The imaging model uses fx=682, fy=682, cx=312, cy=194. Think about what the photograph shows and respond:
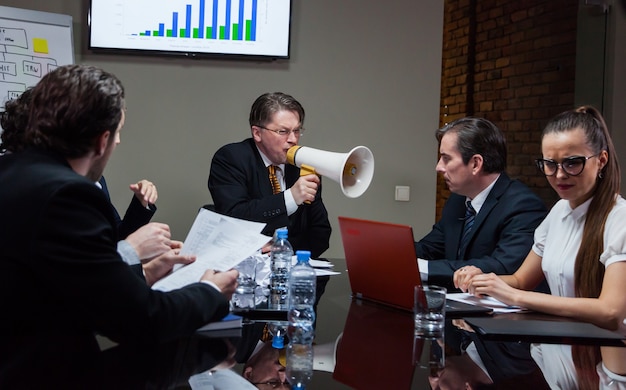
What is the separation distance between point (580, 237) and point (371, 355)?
38.0 inches

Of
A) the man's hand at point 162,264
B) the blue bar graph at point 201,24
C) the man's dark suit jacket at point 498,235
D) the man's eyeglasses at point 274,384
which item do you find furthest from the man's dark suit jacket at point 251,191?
the man's eyeglasses at point 274,384

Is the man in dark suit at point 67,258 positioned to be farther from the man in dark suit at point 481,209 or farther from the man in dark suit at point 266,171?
the man in dark suit at point 266,171

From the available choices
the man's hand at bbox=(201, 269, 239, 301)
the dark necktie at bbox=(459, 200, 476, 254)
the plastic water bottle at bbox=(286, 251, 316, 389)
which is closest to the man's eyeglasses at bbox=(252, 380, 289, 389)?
the plastic water bottle at bbox=(286, 251, 316, 389)

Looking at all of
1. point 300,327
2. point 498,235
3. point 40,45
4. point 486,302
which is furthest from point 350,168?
point 40,45

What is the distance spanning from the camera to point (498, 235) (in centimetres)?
254

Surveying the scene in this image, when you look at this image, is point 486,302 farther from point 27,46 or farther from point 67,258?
point 27,46

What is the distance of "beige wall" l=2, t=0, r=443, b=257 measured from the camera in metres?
3.82

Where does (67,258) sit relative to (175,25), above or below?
below

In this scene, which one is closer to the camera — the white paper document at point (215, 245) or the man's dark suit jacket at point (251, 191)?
the white paper document at point (215, 245)

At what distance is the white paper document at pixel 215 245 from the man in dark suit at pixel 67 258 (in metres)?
0.22

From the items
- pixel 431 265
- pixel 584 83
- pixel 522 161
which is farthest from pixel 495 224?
pixel 522 161

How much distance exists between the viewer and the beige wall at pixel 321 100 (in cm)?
382

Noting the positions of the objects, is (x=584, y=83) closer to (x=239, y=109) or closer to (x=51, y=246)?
(x=239, y=109)

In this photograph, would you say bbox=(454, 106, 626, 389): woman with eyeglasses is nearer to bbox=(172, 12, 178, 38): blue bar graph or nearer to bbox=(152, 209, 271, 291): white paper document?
bbox=(152, 209, 271, 291): white paper document
